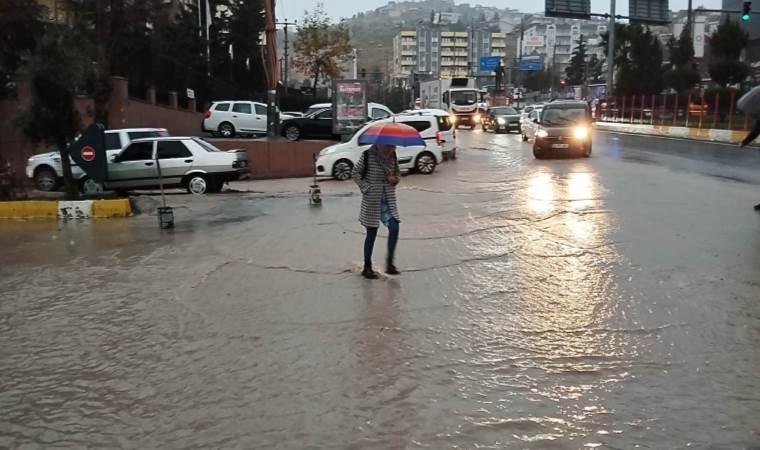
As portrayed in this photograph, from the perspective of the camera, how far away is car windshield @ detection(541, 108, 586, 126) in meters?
24.1

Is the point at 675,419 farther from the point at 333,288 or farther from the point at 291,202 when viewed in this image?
the point at 291,202

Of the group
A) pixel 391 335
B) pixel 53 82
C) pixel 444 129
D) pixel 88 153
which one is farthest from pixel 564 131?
pixel 391 335

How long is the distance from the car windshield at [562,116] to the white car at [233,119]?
12431 millimetres

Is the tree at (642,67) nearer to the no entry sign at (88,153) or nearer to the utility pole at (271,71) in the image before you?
the utility pole at (271,71)

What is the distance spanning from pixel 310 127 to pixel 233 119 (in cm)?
494

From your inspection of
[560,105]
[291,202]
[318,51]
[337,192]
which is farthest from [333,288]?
[318,51]

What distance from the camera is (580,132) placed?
23766 mm

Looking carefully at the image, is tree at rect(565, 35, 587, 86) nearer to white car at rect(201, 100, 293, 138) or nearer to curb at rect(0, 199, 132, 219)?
white car at rect(201, 100, 293, 138)

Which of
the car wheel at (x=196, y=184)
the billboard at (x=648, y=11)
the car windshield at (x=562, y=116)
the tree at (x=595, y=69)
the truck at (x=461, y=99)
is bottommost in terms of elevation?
the car wheel at (x=196, y=184)

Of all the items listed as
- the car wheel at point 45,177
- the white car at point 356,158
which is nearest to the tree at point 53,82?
the car wheel at point 45,177

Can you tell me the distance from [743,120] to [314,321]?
3494cm

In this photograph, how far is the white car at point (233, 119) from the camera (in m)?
32.2

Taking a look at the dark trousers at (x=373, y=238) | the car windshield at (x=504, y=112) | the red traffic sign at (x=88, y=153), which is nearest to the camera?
the dark trousers at (x=373, y=238)

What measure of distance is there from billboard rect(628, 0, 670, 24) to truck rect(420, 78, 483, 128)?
1178 cm
